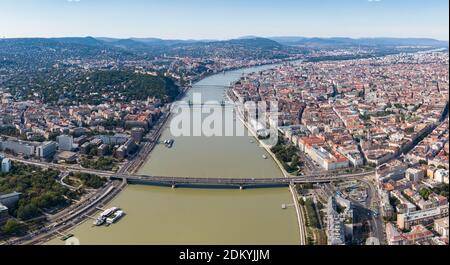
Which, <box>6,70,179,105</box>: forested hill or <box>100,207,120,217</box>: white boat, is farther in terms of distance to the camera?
<box>6,70,179,105</box>: forested hill

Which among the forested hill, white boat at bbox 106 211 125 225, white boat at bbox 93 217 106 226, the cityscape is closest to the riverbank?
the cityscape

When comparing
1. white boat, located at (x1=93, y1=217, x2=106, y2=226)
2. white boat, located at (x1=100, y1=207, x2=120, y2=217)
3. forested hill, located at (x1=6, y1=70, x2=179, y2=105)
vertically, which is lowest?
white boat, located at (x1=93, y1=217, x2=106, y2=226)

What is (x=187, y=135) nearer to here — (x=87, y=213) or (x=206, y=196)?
(x=206, y=196)

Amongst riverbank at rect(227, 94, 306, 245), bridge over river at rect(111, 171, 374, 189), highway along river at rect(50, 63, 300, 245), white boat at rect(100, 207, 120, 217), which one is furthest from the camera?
bridge over river at rect(111, 171, 374, 189)

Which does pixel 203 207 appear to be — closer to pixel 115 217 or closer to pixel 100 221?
pixel 115 217

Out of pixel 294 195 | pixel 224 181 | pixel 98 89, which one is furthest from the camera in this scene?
pixel 98 89

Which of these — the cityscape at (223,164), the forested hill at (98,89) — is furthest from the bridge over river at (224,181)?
the forested hill at (98,89)

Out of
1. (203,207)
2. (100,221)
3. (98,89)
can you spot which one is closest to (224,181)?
(203,207)

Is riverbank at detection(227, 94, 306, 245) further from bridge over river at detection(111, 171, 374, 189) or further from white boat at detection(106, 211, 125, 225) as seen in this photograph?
white boat at detection(106, 211, 125, 225)
